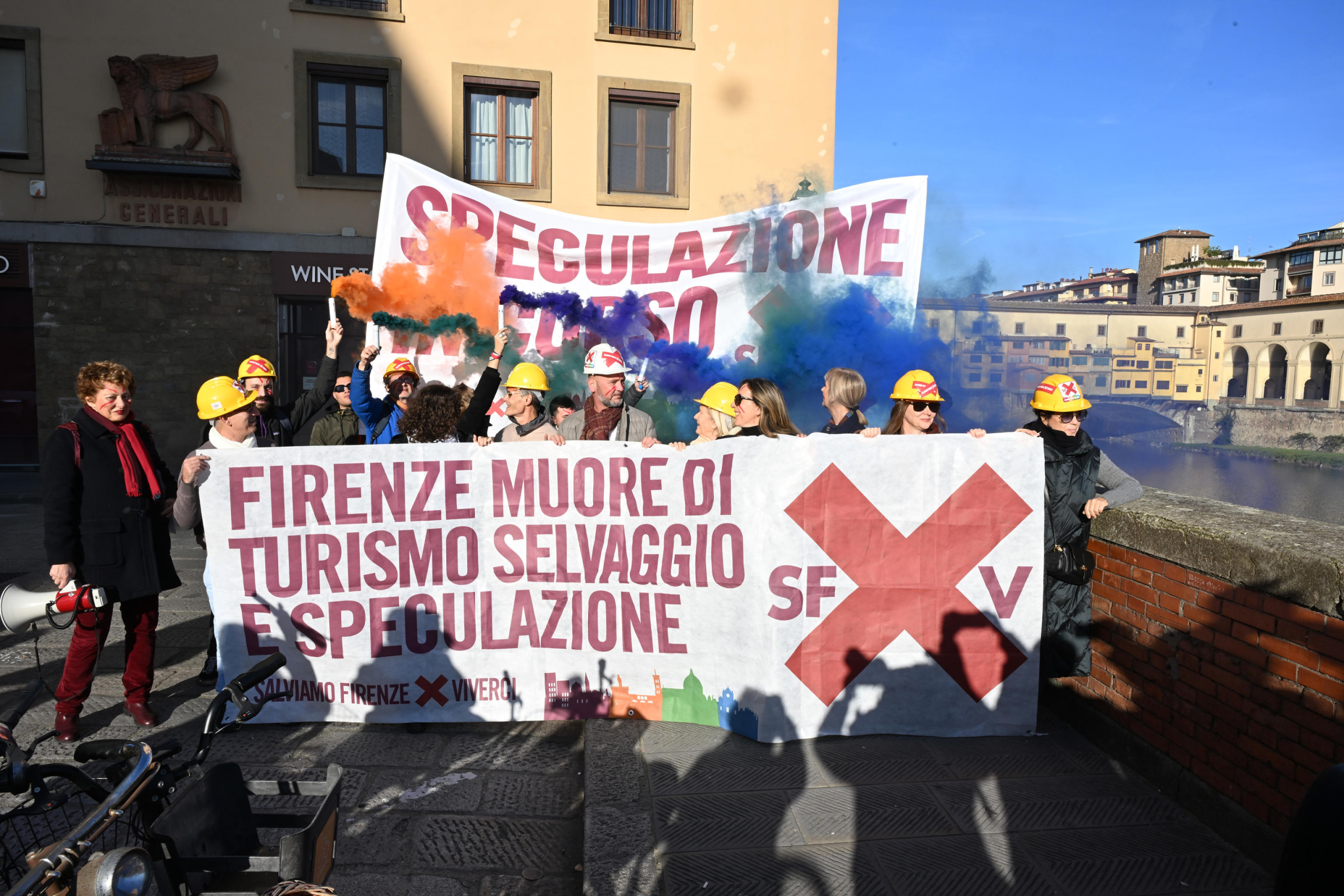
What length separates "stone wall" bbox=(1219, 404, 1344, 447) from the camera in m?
17.7

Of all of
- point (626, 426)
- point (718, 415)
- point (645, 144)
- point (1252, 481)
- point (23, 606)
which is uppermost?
point (645, 144)

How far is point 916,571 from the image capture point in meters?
4.14

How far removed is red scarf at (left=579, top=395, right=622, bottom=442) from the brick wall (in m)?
2.71

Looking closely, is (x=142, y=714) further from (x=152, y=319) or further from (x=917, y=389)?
(x=152, y=319)

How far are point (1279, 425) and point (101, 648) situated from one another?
21.4 meters

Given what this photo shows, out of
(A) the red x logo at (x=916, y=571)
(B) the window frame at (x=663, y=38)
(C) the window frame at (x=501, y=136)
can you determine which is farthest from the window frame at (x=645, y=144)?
(A) the red x logo at (x=916, y=571)

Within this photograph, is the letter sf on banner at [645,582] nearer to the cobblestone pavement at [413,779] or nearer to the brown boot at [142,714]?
the cobblestone pavement at [413,779]

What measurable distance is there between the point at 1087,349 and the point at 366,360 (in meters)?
22.1

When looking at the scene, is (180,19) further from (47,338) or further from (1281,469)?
(1281,469)

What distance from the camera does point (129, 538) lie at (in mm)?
4199

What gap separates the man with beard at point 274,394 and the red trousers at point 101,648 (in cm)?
121

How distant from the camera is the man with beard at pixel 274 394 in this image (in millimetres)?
5340

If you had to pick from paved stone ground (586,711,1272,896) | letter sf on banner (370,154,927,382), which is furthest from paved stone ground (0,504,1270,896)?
letter sf on banner (370,154,927,382)

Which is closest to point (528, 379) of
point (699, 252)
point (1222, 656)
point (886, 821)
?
point (699, 252)
